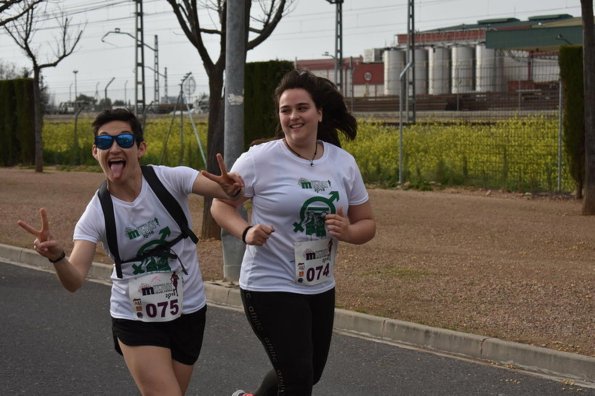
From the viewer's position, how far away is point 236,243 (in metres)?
10.0

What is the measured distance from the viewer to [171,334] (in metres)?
4.50

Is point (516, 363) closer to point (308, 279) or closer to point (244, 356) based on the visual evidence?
point (244, 356)

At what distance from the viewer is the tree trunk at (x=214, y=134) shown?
1283cm

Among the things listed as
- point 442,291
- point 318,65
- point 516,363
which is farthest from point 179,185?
point 318,65

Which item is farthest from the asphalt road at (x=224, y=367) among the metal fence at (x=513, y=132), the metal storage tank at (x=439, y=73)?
the metal storage tank at (x=439, y=73)

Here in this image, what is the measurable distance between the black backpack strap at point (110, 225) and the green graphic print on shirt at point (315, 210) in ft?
2.68

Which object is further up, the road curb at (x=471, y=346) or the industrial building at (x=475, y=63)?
the industrial building at (x=475, y=63)

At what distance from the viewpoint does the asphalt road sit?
21.6 feet

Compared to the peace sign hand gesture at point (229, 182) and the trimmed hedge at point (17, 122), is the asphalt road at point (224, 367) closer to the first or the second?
the peace sign hand gesture at point (229, 182)

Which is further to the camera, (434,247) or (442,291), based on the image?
(434,247)

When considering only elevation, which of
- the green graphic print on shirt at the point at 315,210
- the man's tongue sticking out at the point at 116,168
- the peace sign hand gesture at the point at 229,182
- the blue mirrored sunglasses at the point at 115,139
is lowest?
the green graphic print on shirt at the point at 315,210

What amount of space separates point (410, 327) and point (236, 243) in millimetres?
2660

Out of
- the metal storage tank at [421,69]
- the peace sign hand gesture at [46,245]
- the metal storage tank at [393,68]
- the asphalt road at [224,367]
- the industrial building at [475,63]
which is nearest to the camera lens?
the peace sign hand gesture at [46,245]

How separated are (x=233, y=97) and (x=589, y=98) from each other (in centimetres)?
663
